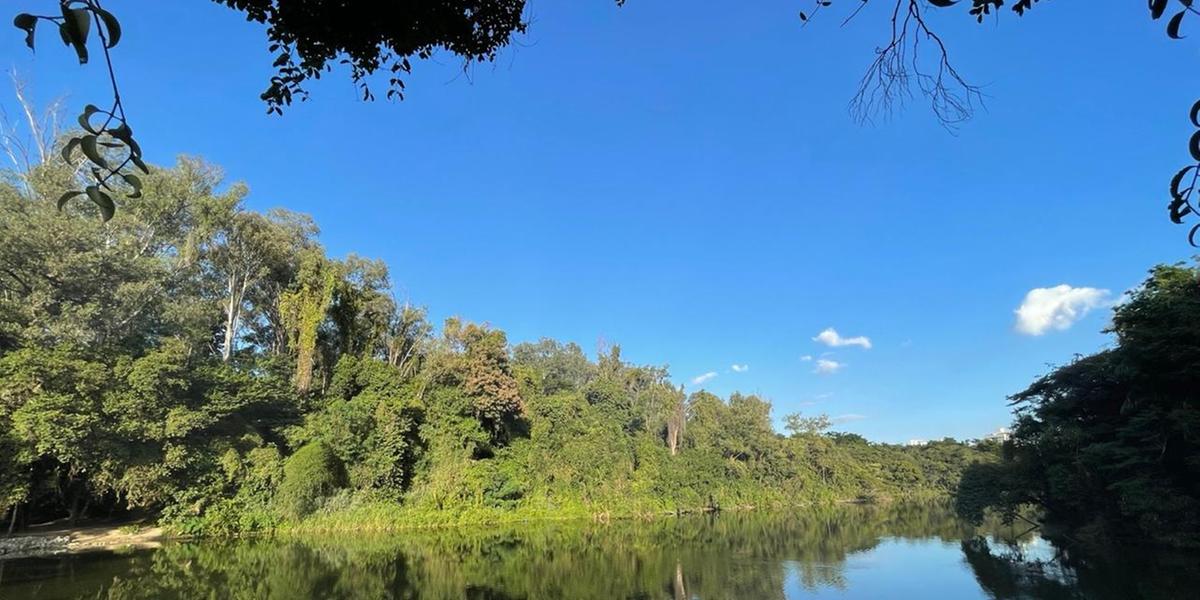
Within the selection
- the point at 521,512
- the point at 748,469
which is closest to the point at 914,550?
the point at 521,512

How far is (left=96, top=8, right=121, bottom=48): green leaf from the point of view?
970 millimetres

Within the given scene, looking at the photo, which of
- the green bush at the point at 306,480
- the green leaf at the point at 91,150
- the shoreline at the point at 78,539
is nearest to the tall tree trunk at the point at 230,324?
the green bush at the point at 306,480

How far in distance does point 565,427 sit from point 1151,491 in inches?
873

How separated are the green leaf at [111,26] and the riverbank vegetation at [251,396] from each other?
66.1ft

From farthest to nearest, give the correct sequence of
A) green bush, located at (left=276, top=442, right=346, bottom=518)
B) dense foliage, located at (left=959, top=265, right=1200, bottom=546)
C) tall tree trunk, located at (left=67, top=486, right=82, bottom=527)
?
green bush, located at (left=276, top=442, right=346, bottom=518), tall tree trunk, located at (left=67, top=486, right=82, bottom=527), dense foliage, located at (left=959, top=265, right=1200, bottom=546)

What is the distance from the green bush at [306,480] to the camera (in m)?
21.1

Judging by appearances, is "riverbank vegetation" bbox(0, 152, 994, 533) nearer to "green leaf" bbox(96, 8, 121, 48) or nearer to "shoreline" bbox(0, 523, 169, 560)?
"shoreline" bbox(0, 523, 169, 560)

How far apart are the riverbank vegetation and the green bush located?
0.25ft

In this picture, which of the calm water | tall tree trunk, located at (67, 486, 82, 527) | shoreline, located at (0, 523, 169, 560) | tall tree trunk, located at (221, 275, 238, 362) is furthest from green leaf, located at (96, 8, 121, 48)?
tall tree trunk, located at (221, 275, 238, 362)

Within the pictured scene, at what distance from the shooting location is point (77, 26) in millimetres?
940

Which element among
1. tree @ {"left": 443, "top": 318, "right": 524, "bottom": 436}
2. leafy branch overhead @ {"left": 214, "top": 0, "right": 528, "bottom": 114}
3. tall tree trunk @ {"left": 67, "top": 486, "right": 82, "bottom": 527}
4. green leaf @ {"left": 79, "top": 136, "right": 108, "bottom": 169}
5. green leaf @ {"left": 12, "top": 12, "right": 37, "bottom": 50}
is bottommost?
tall tree trunk @ {"left": 67, "top": 486, "right": 82, "bottom": 527}

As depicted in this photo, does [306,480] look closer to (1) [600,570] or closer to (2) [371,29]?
(1) [600,570]

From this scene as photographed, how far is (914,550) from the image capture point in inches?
756

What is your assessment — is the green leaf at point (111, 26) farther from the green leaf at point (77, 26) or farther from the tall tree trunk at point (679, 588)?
the tall tree trunk at point (679, 588)
